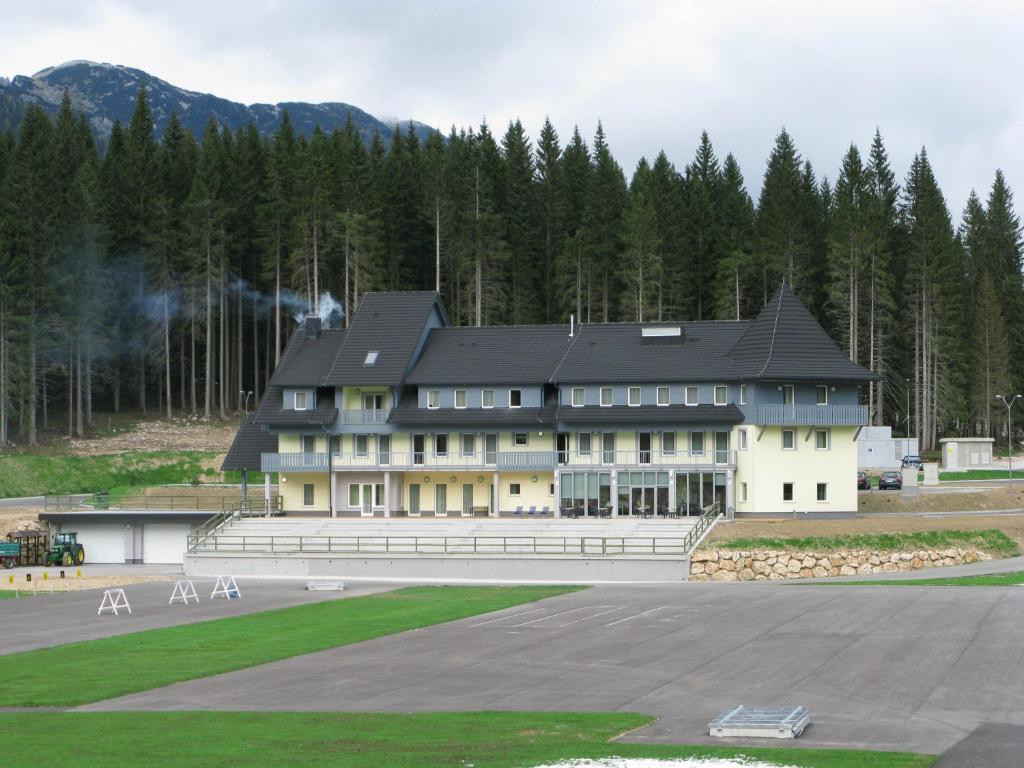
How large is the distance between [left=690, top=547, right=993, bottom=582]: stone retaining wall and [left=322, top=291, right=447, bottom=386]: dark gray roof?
841 inches

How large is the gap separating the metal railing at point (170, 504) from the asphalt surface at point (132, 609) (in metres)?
12.3

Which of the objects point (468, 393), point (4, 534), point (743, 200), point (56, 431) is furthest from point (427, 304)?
point (743, 200)

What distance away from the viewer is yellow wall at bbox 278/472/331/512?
226 feet

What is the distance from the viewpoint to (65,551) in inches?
2489

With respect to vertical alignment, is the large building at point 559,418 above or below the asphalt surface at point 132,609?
above

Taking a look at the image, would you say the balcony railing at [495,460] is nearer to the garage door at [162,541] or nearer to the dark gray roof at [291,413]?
the dark gray roof at [291,413]

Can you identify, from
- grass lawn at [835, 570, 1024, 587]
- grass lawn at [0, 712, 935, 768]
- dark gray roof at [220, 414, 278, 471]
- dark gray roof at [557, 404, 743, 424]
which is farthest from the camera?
dark gray roof at [220, 414, 278, 471]

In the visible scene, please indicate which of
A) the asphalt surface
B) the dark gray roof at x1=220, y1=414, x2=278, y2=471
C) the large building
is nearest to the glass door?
the large building

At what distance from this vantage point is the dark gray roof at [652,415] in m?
62.8

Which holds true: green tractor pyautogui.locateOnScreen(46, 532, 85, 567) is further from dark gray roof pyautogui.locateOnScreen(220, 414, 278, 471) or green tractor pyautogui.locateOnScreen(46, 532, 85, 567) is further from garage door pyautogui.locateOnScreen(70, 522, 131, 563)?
dark gray roof pyautogui.locateOnScreen(220, 414, 278, 471)

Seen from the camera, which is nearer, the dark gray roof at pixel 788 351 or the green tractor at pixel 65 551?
the dark gray roof at pixel 788 351

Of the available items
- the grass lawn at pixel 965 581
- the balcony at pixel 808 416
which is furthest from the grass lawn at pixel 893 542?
the balcony at pixel 808 416

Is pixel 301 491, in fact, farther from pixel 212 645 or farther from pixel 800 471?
pixel 212 645

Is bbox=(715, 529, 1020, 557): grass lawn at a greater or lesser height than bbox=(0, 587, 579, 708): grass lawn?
greater
